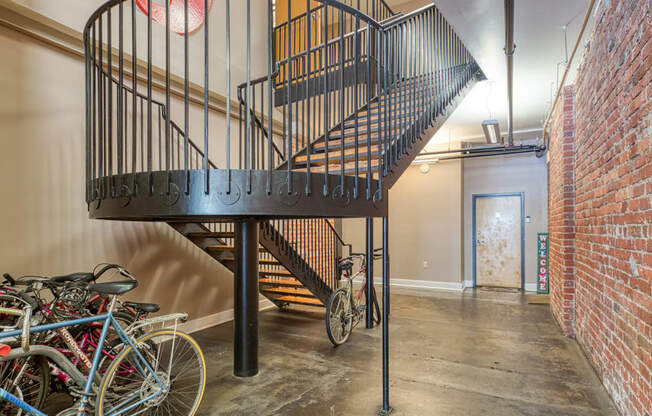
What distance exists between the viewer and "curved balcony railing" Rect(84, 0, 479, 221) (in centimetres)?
187

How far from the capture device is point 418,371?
10.4ft

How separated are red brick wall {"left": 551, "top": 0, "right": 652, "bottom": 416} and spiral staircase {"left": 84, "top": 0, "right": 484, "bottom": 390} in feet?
4.49

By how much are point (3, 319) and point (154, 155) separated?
2349 mm

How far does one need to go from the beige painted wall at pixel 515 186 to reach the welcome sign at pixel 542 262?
1148 mm

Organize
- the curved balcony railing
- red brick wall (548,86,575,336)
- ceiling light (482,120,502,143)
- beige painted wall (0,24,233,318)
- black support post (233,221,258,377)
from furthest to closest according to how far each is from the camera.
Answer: ceiling light (482,120,502,143) → red brick wall (548,86,575,336) → black support post (233,221,258,377) → beige painted wall (0,24,233,318) → the curved balcony railing

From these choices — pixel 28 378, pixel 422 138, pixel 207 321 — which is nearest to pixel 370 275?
pixel 422 138

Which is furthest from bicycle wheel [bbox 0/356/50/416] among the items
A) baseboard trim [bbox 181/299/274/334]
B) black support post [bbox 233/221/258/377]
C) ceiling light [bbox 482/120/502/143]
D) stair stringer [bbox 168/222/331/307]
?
ceiling light [bbox 482/120/502/143]

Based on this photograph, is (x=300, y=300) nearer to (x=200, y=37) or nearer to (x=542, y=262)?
(x=200, y=37)

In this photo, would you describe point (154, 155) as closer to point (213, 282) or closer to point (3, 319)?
point (213, 282)

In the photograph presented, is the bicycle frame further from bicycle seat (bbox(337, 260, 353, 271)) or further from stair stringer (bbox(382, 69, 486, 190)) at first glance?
bicycle seat (bbox(337, 260, 353, 271))

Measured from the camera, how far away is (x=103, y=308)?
2.69 m

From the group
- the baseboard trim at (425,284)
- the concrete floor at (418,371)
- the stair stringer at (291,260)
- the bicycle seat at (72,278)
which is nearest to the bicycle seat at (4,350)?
the bicycle seat at (72,278)

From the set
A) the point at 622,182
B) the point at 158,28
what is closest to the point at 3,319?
the point at 158,28

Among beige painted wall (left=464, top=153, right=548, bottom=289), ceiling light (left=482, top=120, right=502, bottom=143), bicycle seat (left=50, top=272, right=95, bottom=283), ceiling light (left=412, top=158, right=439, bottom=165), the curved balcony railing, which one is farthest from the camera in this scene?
ceiling light (left=412, top=158, right=439, bottom=165)
